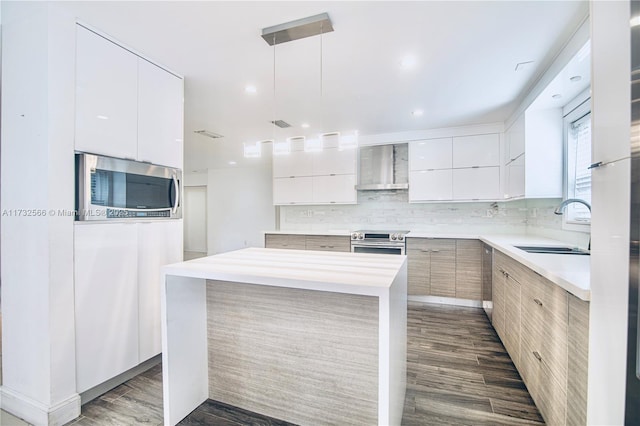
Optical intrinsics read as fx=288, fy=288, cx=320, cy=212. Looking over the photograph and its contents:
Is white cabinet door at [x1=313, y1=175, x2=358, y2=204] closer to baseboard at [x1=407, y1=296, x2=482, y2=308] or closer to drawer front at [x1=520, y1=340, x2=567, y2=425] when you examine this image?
baseboard at [x1=407, y1=296, x2=482, y2=308]

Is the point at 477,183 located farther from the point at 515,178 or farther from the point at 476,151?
the point at 515,178

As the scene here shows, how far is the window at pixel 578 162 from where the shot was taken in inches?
96.0

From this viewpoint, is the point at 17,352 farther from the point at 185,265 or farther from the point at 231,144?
the point at 231,144

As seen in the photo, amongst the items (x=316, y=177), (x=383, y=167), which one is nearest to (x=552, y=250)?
(x=383, y=167)

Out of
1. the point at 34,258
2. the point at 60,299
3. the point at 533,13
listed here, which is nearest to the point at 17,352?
the point at 60,299

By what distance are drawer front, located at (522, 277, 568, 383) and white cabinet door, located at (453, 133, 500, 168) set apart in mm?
2435

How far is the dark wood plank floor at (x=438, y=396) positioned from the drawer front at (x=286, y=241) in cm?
229

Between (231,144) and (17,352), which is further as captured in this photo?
(231,144)

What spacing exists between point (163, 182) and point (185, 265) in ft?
3.31

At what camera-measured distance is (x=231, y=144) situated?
16.8ft

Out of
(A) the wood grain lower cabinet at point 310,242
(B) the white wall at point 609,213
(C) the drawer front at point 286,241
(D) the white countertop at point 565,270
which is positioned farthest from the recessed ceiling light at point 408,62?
(C) the drawer front at point 286,241

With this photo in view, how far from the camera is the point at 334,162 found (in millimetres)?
4625

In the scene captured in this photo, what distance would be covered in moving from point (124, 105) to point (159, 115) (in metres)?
0.28

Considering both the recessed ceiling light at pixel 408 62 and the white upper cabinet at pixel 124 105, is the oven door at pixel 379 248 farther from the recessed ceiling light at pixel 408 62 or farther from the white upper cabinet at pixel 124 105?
the white upper cabinet at pixel 124 105
